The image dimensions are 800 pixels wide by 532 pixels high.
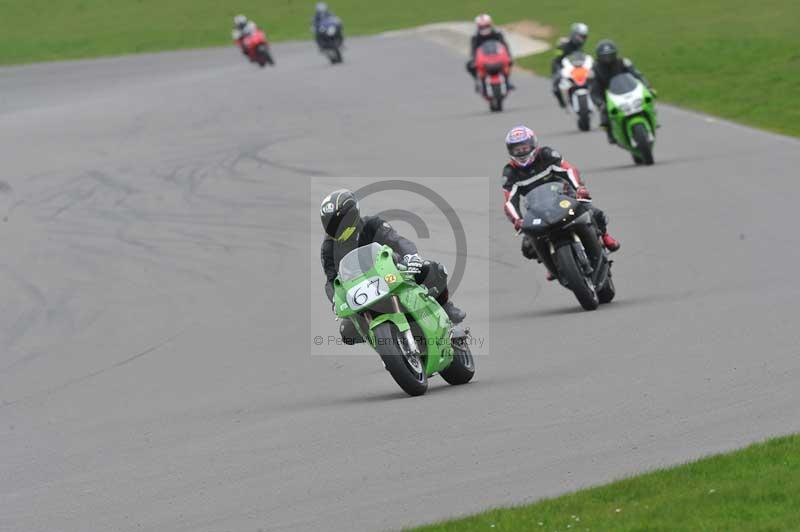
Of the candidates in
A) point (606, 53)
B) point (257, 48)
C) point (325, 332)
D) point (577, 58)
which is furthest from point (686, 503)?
point (257, 48)

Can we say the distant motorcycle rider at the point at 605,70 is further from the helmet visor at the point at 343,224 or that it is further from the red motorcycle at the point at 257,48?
the red motorcycle at the point at 257,48

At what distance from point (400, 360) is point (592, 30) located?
40.7 metres

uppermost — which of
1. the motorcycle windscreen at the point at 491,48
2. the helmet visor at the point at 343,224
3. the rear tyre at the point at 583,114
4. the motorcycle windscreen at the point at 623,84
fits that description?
the helmet visor at the point at 343,224

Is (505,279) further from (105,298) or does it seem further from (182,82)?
(182,82)

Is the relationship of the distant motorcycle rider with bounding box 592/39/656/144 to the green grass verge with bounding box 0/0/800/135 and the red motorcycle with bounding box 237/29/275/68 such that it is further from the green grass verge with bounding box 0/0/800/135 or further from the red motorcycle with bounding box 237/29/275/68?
the red motorcycle with bounding box 237/29/275/68

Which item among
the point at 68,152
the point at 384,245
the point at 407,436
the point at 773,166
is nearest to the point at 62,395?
the point at 384,245

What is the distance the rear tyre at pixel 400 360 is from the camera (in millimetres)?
11312

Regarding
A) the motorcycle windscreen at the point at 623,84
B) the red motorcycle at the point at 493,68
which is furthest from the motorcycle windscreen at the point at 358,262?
the red motorcycle at the point at 493,68

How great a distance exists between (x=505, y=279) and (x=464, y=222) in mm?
4025

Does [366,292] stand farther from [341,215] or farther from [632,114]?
[632,114]

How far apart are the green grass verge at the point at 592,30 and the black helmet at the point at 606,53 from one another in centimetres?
424

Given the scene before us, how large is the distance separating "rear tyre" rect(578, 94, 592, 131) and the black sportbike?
15.1 metres

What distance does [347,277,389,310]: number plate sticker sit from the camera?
11.5m

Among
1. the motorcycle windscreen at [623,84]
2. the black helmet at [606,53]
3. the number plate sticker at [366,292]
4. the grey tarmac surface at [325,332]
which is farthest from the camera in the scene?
the black helmet at [606,53]
